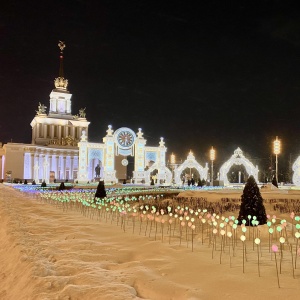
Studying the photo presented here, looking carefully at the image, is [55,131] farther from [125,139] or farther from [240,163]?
[240,163]

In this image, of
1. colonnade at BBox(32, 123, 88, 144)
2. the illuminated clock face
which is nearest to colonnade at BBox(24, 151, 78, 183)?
colonnade at BBox(32, 123, 88, 144)

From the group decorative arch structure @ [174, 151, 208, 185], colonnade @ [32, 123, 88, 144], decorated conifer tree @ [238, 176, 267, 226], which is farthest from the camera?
colonnade @ [32, 123, 88, 144]

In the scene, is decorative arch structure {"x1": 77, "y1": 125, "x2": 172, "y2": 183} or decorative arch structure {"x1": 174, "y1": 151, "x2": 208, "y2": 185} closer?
decorative arch structure {"x1": 174, "y1": 151, "x2": 208, "y2": 185}

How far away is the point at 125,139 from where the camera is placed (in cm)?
4431

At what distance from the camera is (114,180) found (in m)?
43.0

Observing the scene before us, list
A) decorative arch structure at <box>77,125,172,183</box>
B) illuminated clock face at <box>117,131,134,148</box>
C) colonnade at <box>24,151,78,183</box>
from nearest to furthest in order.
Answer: decorative arch structure at <box>77,125,172,183</box>, illuminated clock face at <box>117,131,134,148</box>, colonnade at <box>24,151,78,183</box>

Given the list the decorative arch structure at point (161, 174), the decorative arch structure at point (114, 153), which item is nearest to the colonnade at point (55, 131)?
the decorative arch structure at point (114, 153)

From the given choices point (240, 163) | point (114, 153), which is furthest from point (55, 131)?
point (240, 163)

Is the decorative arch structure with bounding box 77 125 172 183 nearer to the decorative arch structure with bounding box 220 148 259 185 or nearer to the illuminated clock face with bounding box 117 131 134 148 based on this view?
the illuminated clock face with bounding box 117 131 134 148

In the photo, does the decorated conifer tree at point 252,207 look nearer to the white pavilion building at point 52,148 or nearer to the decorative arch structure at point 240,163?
the decorative arch structure at point 240,163

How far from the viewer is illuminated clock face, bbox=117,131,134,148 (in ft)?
145

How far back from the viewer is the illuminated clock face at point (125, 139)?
44062mm

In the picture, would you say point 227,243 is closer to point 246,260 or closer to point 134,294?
point 246,260

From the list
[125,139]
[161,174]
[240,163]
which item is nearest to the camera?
[240,163]
